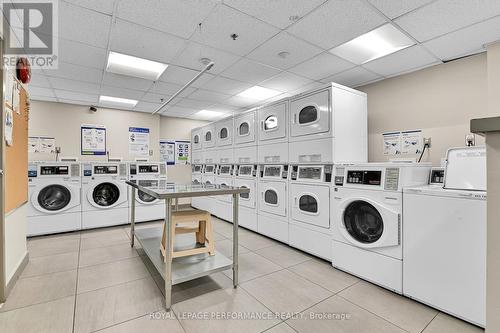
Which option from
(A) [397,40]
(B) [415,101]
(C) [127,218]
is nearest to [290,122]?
(A) [397,40]

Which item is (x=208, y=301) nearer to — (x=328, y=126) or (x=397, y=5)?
(x=328, y=126)

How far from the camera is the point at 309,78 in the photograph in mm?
3719

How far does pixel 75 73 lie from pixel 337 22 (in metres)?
3.70

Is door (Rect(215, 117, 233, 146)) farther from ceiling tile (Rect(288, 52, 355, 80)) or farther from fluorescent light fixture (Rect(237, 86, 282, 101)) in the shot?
ceiling tile (Rect(288, 52, 355, 80))

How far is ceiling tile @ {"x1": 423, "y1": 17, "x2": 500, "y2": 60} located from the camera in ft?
7.53

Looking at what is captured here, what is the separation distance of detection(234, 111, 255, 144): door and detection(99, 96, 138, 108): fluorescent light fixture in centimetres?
231

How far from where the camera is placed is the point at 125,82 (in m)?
3.86

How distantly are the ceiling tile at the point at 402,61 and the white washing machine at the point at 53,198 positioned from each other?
5.11 metres

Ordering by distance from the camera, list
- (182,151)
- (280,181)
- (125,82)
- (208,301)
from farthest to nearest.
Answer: (182,151) < (125,82) < (280,181) < (208,301)

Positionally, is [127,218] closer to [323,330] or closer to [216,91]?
[216,91]

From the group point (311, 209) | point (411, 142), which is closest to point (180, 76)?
point (311, 209)

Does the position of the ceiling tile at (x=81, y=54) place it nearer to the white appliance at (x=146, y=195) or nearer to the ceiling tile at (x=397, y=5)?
the white appliance at (x=146, y=195)

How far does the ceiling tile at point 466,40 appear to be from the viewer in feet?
7.53

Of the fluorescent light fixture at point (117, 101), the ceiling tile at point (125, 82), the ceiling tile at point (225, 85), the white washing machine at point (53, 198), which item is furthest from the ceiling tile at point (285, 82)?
the white washing machine at point (53, 198)
